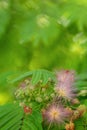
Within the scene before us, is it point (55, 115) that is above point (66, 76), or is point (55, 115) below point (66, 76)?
below

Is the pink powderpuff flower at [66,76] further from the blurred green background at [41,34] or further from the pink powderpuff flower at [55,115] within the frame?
the blurred green background at [41,34]

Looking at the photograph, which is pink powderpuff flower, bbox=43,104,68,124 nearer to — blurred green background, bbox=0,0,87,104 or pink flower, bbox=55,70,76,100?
pink flower, bbox=55,70,76,100

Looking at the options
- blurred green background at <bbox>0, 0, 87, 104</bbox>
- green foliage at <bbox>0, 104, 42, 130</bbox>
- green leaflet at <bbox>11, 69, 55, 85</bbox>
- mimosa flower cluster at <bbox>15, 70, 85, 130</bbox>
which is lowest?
green foliage at <bbox>0, 104, 42, 130</bbox>

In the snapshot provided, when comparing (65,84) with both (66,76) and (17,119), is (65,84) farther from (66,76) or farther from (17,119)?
(17,119)

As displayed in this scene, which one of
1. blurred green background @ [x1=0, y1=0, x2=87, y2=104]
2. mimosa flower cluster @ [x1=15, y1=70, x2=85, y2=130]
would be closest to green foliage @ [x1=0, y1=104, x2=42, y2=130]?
mimosa flower cluster @ [x1=15, y1=70, x2=85, y2=130]

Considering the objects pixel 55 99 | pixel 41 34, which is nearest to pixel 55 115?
pixel 55 99

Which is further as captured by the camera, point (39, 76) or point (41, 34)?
point (41, 34)

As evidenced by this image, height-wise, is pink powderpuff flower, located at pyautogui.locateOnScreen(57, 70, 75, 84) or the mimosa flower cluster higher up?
pink powderpuff flower, located at pyautogui.locateOnScreen(57, 70, 75, 84)

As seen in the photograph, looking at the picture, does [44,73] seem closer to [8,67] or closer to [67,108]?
[67,108]
